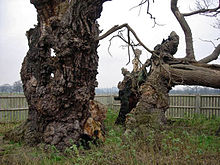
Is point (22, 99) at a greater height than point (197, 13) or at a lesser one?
lesser

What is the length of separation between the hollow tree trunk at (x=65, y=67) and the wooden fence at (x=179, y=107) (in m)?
6.39

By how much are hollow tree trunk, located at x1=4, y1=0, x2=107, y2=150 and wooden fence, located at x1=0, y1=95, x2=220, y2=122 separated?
639 cm

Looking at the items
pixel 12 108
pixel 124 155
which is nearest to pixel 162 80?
pixel 124 155

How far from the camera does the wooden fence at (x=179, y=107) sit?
437 inches

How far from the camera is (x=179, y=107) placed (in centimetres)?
1399

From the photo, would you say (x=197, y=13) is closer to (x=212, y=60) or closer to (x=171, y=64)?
(x=212, y=60)

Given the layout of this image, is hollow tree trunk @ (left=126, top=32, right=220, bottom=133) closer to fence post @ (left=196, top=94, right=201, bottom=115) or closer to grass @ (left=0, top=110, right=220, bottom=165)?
grass @ (left=0, top=110, right=220, bottom=165)

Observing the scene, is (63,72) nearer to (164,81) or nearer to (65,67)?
(65,67)

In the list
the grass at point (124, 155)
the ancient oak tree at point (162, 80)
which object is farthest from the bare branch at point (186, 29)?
the grass at point (124, 155)

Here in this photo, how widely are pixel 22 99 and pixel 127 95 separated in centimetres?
541

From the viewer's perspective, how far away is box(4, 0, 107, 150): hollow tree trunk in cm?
487

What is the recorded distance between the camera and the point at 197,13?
10609 millimetres

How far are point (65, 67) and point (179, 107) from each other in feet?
34.3

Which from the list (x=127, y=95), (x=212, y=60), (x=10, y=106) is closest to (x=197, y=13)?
(x=212, y=60)
